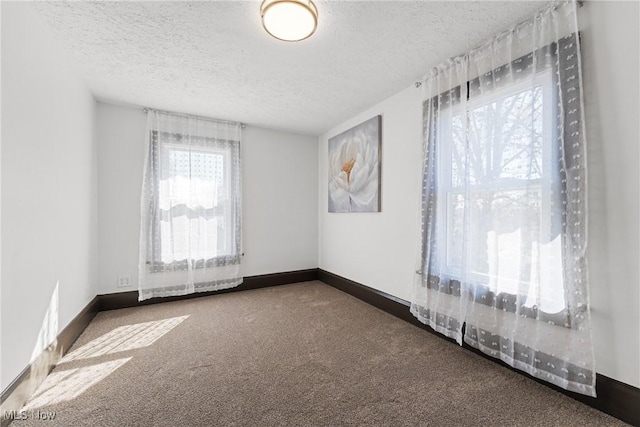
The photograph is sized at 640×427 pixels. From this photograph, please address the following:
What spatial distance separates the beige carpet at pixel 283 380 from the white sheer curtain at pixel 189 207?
73cm

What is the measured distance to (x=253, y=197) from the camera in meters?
3.83

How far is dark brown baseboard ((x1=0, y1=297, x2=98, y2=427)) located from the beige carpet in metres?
0.06

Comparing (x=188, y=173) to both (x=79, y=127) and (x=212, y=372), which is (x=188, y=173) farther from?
(x=212, y=372)

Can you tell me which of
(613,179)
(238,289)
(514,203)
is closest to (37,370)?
(238,289)

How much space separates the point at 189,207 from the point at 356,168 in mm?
2240

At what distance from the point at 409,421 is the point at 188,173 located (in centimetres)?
334

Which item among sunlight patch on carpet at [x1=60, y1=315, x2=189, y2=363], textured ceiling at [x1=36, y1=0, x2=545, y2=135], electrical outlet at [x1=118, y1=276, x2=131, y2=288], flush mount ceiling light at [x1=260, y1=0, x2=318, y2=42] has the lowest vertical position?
sunlight patch on carpet at [x1=60, y1=315, x2=189, y2=363]

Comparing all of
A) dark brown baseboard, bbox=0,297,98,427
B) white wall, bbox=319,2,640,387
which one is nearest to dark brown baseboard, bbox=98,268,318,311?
dark brown baseboard, bbox=0,297,98,427

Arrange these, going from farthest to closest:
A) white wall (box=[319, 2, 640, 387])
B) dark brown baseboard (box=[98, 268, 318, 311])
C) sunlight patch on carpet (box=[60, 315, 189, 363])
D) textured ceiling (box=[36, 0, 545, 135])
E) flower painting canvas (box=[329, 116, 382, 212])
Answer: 1. flower painting canvas (box=[329, 116, 382, 212])
2. dark brown baseboard (box=[98, 268, 318, 311])
3. sunlight patch on carpet (box=[60, 315, 189, 363])
4. textured ceiling (box=[36, 0, 545, 135])
5. white wall (box=[319, 2, 640, 387])

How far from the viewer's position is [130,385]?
5.35 feet

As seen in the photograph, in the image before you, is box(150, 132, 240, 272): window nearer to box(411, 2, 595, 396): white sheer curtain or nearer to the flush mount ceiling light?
the flush mount ceiling light

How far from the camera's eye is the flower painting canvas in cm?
308

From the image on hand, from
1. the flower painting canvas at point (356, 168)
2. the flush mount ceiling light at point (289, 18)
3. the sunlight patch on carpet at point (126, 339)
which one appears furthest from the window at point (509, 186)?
the sunlight patch on carpet at point (126, 339)

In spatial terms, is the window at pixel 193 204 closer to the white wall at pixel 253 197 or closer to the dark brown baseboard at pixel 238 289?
the white wall at pixel 253 197
